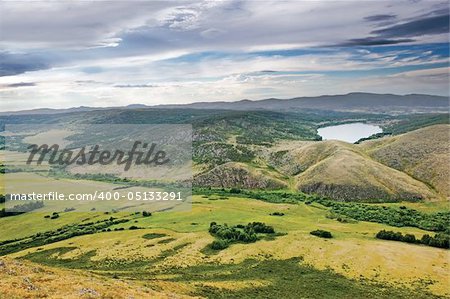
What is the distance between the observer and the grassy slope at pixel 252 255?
82812 millimetres

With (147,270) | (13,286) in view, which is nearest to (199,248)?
(147,270)

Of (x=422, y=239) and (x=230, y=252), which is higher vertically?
(x=230, y=252)

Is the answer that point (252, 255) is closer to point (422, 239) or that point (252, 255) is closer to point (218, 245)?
point (218, 245)

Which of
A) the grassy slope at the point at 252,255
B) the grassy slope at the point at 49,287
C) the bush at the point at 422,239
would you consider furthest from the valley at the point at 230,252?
the bush at the point at 422,239

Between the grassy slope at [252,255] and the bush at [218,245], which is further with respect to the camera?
the bush at [218,245]

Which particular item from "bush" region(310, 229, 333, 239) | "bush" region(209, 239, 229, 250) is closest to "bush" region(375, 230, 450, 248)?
"bush" region(310, 229, 333, 239)

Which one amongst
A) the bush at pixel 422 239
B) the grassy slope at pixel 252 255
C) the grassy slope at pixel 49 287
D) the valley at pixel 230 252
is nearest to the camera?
the grassy slope at pixel 49 287

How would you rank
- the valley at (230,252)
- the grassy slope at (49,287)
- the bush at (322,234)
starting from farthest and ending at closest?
the bush at (322,234), the valley at (230,252), the grassy slope at (49,287)

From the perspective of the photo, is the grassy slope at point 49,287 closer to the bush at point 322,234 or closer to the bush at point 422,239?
the bush at point 322,234

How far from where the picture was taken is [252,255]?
101 meters

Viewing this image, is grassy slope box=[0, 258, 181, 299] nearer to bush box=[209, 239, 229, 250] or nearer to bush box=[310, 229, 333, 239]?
bush box=[209, 239, 229, 250]

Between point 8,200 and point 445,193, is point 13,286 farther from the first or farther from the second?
point 445,193

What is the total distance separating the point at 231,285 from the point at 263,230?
173 feet

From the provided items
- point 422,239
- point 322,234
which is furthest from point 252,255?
point 422,239
